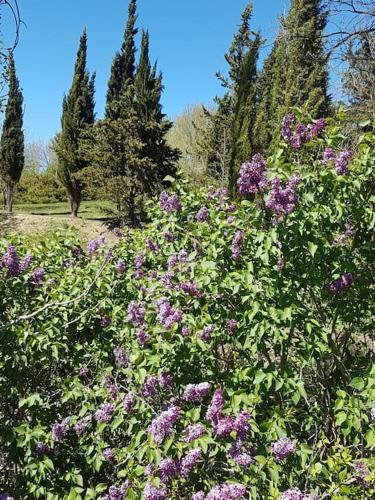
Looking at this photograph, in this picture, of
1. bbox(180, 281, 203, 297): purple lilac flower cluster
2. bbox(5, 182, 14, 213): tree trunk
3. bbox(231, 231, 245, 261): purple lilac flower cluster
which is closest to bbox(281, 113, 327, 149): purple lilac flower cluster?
bbox(231, 231, 245, 261): purple lilac flower cluster

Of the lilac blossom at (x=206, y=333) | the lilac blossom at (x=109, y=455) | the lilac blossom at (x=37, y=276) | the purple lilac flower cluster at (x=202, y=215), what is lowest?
the lilac blossom at (x=109, y=455)

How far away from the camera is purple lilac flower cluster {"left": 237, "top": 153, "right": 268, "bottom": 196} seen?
2.20 m

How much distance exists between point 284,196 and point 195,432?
1.02m

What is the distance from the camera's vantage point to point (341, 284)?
2.38m

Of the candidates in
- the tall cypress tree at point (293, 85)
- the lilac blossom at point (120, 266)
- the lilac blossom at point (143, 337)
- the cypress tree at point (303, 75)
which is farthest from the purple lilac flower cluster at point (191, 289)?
the cypress tree at point (303, 75)

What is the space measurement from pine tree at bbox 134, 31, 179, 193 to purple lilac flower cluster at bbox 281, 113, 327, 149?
13245mm

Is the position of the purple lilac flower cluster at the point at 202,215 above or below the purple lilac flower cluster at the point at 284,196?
below

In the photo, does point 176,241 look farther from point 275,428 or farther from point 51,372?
point 275,428

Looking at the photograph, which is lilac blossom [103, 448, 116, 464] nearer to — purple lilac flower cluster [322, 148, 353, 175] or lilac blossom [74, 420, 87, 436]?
lilac blossom [74, 420, 87, 436]

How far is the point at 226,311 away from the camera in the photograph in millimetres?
2395

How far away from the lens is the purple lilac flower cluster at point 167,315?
81.4 inches

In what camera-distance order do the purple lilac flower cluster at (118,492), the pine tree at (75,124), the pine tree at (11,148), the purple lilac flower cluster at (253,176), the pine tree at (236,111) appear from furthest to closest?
the pine tree at (11,148) < the pine tree at (75,124) < the pine tree at (236,111) < the purple lilac flower cluster at (253,176) < the purple lilac flower cluster at (118,492)

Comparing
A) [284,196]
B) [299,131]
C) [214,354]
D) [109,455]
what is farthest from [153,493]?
[299,131]

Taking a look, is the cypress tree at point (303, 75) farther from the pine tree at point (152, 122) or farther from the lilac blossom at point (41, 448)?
the lilac blossom at point (41, 448)
